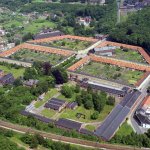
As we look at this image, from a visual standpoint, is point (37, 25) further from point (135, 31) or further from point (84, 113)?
point (84, 113)

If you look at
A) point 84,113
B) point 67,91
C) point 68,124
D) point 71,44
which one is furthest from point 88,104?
point 71,44

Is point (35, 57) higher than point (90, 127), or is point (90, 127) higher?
point (35, 57)

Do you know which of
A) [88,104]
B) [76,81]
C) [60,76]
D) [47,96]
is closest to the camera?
[88,104]

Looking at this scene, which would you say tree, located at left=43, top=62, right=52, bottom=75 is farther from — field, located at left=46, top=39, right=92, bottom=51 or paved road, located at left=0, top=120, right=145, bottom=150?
paved road, located at left=0, top=120, right=145, bottom=150

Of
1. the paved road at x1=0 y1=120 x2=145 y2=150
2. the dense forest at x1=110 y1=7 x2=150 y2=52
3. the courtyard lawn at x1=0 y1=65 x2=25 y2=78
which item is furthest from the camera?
the dense forest at x1=110 y1=7 x2=150 y2=52

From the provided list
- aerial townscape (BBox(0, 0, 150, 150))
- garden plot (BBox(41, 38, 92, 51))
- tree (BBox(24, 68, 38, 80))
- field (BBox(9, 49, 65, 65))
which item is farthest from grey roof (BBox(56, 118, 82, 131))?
garden plot (BBox(41, 38, 92, 51))

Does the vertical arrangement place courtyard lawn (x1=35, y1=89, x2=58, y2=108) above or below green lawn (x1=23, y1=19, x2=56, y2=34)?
below

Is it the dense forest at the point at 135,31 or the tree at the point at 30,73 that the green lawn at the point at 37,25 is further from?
the tree at the point at 30,73
